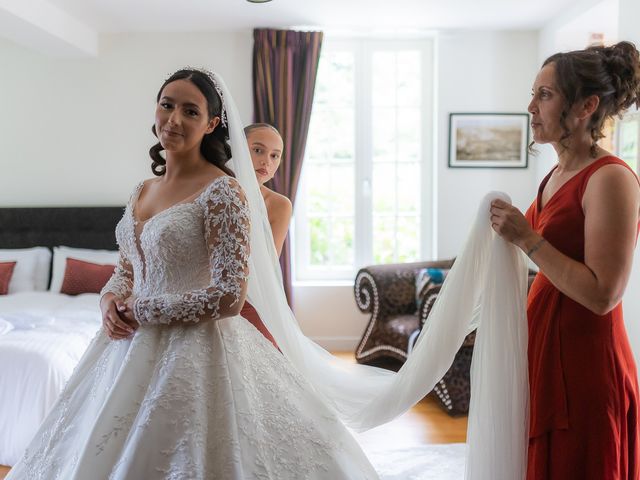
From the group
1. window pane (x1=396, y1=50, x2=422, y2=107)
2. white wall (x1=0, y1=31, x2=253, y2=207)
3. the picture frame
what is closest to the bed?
white wall (x1=0, y1=31, x2=253, y2=207)

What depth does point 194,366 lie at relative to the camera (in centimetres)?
142

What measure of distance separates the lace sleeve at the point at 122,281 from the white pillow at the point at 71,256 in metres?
2.97

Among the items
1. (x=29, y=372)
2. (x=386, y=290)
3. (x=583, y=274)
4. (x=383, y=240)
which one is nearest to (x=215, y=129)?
(x=583, y=274)

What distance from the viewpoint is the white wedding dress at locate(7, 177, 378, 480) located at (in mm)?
1301

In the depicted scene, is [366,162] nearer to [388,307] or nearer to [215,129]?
[388,307]

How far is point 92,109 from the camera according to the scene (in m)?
5.10

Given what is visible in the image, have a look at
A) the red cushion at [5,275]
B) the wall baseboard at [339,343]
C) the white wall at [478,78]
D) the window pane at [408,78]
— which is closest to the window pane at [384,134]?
the window pane at [408,78]

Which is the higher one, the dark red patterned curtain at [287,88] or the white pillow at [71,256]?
the dark red patterned curtain at [287,88]

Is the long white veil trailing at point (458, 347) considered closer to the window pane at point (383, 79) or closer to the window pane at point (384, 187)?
the window pane at point (384, 187)

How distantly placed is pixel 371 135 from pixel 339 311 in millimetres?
1518

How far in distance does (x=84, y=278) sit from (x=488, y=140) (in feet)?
11.1

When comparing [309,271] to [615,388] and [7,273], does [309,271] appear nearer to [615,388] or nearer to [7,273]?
[7,273]

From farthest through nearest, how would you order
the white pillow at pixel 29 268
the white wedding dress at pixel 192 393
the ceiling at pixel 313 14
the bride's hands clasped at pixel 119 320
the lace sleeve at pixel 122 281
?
the white pillow at pixel 29 268 < the ceiling at pixel 313 14 < the lace sleeve at pixel 122 281 < the bride's hands clasped at pixel 119 320 < the white wedding dress at pixel 192 393

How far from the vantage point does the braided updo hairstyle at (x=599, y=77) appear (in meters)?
1.40
